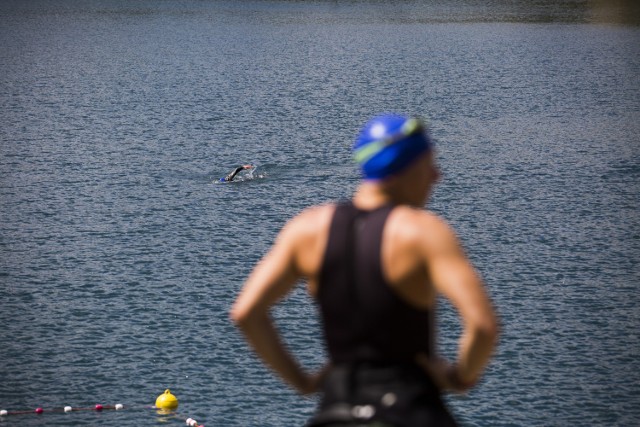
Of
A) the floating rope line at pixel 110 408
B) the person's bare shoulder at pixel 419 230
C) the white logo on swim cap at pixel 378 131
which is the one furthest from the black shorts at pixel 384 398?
the floating rope line at pixel 110 408

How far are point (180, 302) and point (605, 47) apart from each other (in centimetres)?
8802

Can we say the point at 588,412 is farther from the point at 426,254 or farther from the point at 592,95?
the point at 592,95

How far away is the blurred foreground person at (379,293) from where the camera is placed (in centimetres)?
504

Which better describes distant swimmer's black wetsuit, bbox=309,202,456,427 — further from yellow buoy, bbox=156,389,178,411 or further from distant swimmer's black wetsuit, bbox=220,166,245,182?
distant swimmer's black wetsuit, bbox=220,166,245,182

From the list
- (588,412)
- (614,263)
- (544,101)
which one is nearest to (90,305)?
(588,412)

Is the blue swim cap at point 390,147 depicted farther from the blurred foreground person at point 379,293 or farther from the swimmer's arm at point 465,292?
the swimmer's arm at point 465,292

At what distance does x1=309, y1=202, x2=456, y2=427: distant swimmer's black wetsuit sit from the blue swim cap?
0.26 meters

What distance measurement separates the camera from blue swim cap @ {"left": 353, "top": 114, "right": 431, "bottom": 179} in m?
5.35

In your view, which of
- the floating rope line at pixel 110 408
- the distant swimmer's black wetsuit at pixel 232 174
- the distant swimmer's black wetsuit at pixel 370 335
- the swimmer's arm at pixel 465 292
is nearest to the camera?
the swimmer's arm at pixel 465 292

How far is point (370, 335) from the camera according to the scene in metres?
5.17

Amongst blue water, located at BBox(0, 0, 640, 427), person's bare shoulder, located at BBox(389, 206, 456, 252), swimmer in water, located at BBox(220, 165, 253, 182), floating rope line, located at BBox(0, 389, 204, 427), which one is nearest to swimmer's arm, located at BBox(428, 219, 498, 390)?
person's bare shoulder, located at BBox(389, 206, 456, 252)

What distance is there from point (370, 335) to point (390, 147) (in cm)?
93

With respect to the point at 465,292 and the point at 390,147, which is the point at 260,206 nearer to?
the point at 390,147

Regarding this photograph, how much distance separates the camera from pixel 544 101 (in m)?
77.8
